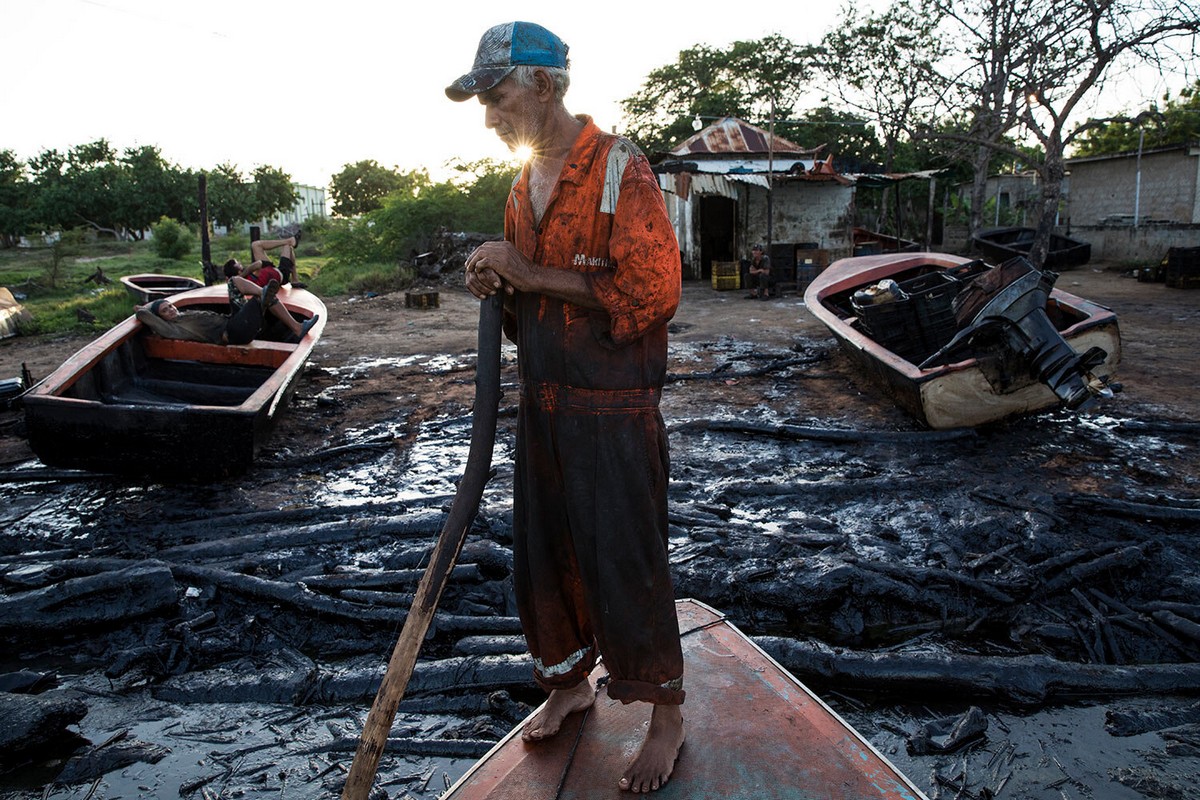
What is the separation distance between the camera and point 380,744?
64.4 inches

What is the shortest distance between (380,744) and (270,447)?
577 centimetres

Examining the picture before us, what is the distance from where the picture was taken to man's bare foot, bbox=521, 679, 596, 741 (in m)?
2.18

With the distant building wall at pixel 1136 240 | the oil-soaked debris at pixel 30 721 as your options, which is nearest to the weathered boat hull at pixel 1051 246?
the distant building wall at pixel 1136 240

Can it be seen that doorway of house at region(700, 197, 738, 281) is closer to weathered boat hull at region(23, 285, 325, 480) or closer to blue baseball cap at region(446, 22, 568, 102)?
weathered boat hull at region(23, 285, 325, 480)

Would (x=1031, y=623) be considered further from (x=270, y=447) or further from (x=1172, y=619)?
(x=270, y=447)

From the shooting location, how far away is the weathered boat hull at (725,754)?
188 cm

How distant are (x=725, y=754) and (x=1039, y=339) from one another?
15.1 ft

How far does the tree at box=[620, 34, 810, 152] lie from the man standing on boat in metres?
28.8

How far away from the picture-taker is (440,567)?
1.77m

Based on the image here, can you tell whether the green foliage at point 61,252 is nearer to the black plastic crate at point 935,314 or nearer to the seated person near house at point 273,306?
the seated person near house at point 273,306

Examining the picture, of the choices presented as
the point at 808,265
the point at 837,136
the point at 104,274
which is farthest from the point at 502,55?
the point at 837,136

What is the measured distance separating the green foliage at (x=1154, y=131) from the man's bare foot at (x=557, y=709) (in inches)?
652

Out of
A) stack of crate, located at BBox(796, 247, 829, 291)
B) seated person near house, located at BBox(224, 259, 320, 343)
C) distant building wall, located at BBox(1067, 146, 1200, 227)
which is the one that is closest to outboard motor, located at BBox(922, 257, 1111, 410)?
seated person near house, located at BBox(224, 259, 320, 343)

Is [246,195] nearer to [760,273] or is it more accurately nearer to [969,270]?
[760,273]
